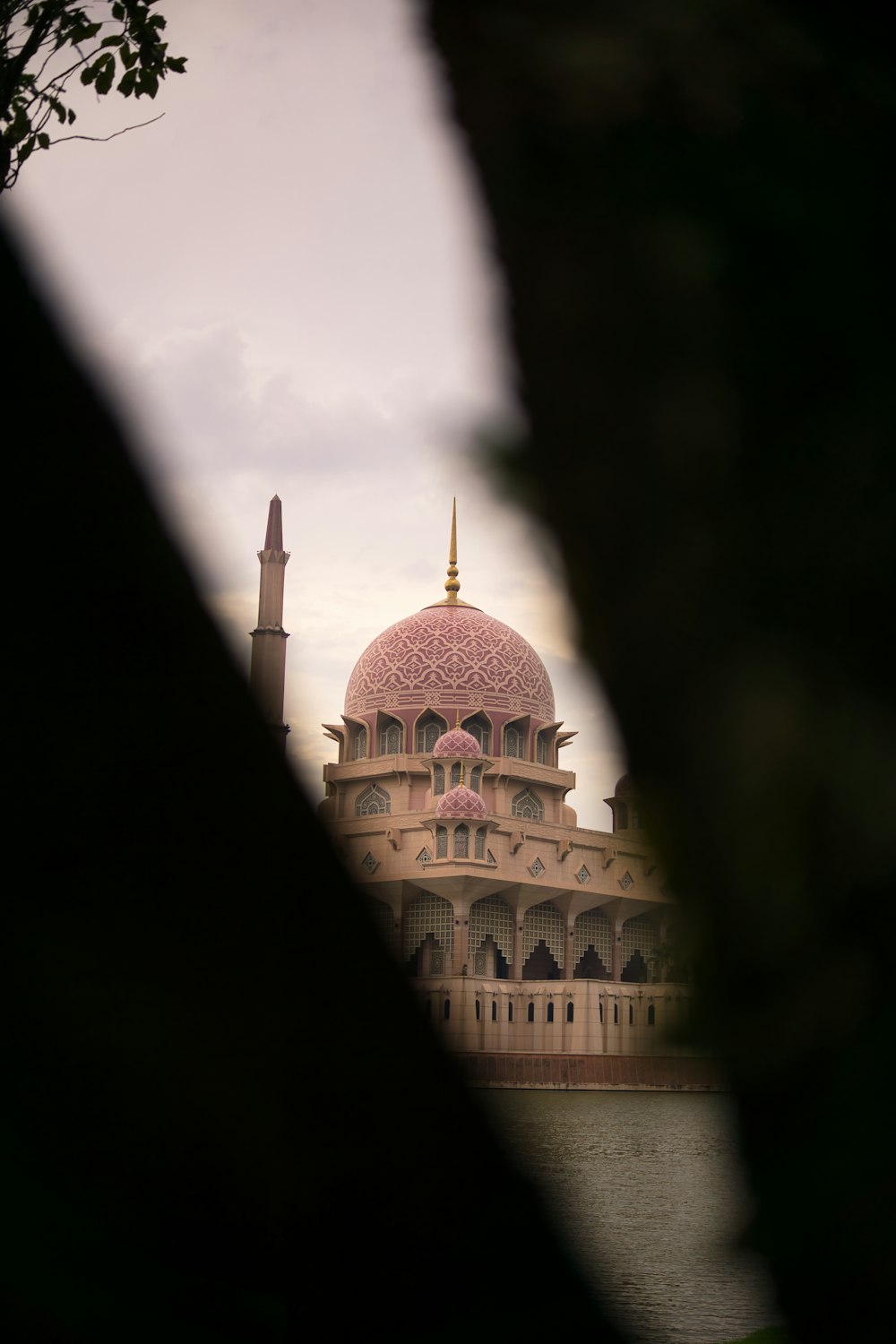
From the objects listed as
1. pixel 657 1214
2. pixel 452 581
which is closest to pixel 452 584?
pixel 452 581

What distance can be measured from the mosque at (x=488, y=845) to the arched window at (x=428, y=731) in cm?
4

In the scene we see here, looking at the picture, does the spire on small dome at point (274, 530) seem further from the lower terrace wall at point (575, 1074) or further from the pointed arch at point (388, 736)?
the lower terrace wall at point (575, 1074)

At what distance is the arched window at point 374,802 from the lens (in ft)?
90.4

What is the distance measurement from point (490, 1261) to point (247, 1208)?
0.62 feet

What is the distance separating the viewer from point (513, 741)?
28422 mm

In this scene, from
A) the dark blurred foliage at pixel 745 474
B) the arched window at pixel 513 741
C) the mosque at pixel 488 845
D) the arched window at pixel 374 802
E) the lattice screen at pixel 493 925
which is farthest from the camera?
the arched window at pixel 513 741

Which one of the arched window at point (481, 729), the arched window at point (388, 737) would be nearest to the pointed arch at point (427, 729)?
the arched window at point (481, 729)

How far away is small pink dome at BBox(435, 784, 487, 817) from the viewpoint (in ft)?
77.7

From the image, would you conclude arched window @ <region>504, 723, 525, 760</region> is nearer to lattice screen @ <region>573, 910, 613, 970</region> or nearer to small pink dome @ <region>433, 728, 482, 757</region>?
small pink dome @ <region>433, 728, 482, 757</region>

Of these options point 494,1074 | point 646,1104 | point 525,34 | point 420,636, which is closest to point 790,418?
point 525,34

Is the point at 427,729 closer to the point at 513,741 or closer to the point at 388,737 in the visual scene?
the point at 388,737

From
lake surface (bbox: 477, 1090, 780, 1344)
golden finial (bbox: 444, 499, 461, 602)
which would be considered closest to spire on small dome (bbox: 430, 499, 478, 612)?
golden finial (bbox: 444, 499, 461, 602)

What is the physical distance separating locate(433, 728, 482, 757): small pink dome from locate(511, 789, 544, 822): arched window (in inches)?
107

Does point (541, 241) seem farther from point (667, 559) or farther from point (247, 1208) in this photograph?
point (247, 1208)
